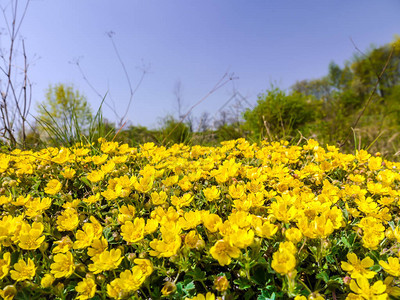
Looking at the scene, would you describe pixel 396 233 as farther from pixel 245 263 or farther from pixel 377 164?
pixel 377 164

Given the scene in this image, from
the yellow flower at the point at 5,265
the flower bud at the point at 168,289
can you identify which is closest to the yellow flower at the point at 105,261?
the flower bud at the point at 168,289

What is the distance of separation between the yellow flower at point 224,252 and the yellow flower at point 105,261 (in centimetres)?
41

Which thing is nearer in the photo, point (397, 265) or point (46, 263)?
point (397, 265)

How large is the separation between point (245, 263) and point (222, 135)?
229 inches

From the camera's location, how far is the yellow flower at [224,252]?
3.12 ft

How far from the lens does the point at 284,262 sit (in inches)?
36.1

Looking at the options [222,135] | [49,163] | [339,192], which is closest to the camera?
[339,192]

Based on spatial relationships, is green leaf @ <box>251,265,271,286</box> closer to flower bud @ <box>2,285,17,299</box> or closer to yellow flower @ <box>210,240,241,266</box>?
yellow flower @ <box>210,240,241,266</box>

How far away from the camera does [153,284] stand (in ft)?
3.71

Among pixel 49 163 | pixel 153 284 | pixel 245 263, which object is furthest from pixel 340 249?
pixel 49 163

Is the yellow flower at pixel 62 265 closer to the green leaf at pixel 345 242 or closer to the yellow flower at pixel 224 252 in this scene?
the yellow flower at pixel 224 252

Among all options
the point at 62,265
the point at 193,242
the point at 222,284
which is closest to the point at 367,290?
the point at 222,284

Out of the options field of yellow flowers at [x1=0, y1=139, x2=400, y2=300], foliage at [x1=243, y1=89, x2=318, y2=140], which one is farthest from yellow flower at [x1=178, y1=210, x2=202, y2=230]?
foliage at [x1=243, y1=89, x2=318, y2=140]

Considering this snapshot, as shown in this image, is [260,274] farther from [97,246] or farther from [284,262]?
[97,246]
